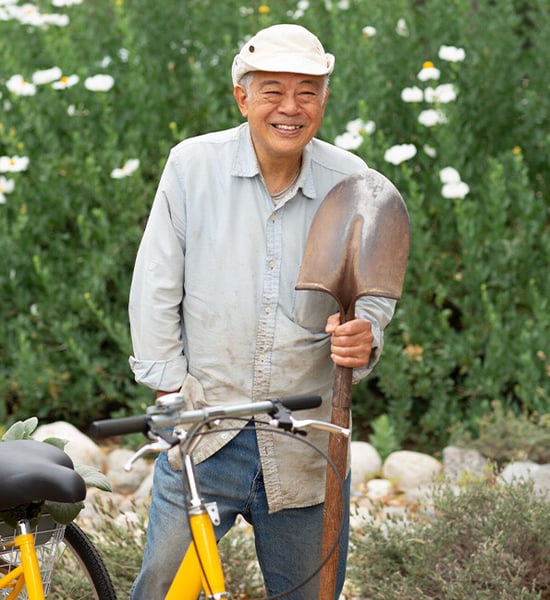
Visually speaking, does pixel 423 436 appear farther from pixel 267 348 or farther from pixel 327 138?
pixel 267 348

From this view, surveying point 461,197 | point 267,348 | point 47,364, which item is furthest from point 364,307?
point 47,364

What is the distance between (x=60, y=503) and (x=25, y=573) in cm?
25

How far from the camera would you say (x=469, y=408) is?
5.65 m

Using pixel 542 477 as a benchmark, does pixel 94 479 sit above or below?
above

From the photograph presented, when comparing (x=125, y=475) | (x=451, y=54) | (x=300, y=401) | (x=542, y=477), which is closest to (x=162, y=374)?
(x=300, y=401)

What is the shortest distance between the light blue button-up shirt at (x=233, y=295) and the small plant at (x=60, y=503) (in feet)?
1.12

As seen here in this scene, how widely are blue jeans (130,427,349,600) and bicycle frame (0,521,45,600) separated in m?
0.31

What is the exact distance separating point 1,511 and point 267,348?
0.75 meters

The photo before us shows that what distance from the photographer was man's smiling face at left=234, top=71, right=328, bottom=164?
9.00 ft

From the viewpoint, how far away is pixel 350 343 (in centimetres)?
271

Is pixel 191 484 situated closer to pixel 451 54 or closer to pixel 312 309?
pixel 312 309

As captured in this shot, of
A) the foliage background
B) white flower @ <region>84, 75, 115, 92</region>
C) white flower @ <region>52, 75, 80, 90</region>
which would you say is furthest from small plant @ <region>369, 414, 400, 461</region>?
white flower @ <region>52, 75, 80, 90</region>

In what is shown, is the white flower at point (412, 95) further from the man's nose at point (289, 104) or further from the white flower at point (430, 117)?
the man's nose at point (289, 104)

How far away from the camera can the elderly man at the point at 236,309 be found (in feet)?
9.34
